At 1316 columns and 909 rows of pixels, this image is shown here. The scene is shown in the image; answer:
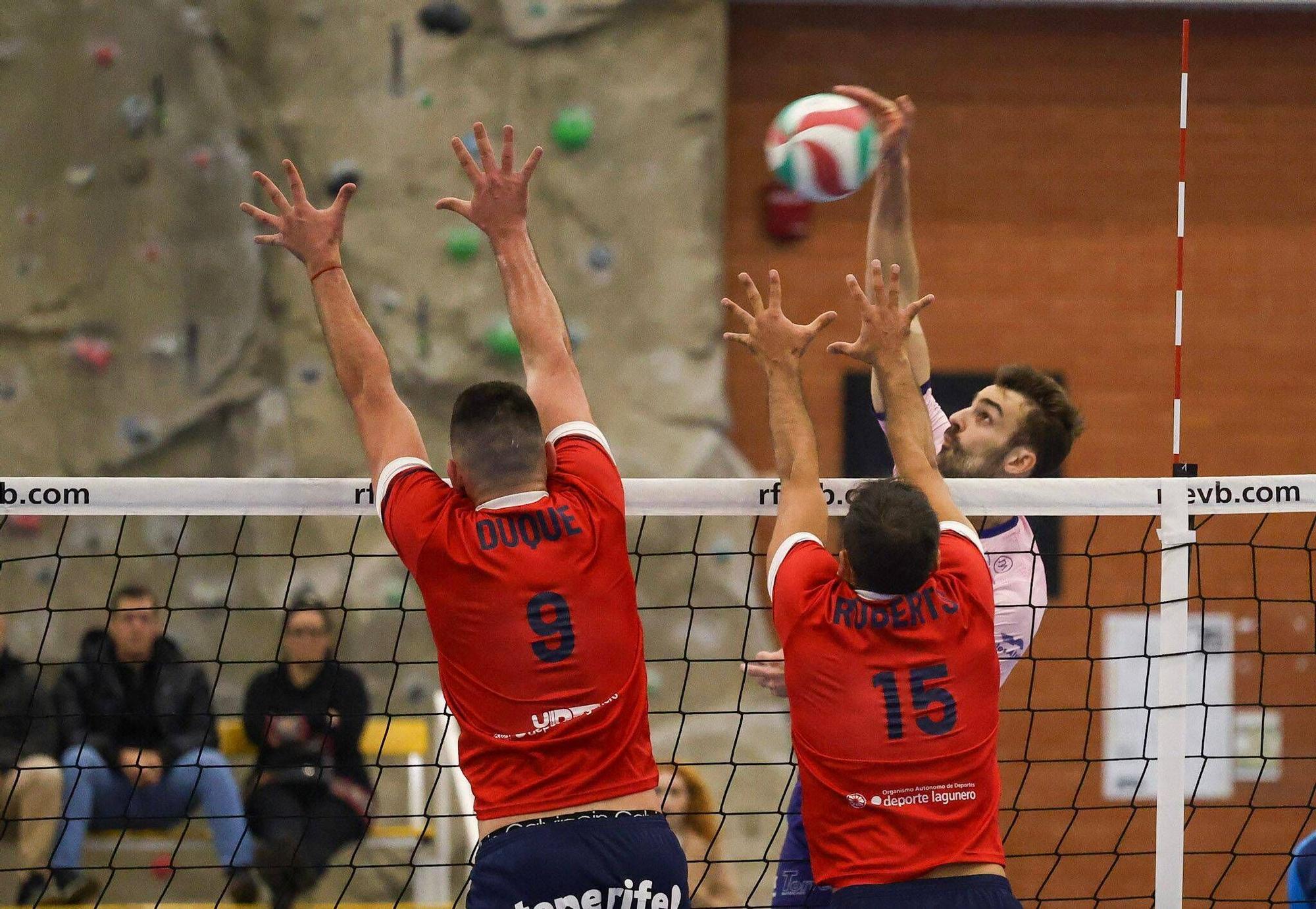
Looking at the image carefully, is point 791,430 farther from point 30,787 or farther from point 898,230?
point 30,787

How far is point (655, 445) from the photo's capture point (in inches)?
334

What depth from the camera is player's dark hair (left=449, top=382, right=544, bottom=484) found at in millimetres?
3221

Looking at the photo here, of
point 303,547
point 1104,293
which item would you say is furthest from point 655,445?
point 1104,293

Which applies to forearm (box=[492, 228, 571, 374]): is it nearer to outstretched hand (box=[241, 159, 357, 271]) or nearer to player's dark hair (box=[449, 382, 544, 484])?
player's dark hair (box=[449, 382, 544, 484])

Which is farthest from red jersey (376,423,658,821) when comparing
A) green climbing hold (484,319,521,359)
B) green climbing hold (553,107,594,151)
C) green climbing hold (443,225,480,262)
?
green climbing hold (553,107,594,151)

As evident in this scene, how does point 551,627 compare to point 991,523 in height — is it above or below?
above

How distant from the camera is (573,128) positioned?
27.3 feet

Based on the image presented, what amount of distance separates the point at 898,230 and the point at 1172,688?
1.47 metres

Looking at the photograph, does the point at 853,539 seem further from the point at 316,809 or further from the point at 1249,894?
the point at 1249,894

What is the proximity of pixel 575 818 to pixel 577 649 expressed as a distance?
347 mm

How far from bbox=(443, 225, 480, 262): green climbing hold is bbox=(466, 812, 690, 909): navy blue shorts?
549cm

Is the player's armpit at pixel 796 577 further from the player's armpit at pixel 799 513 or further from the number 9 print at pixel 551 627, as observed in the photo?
the number 9 print at pixel 551 627

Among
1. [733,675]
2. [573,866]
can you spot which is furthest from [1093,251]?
[573,866]

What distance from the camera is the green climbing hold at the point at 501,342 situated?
27.2ft
